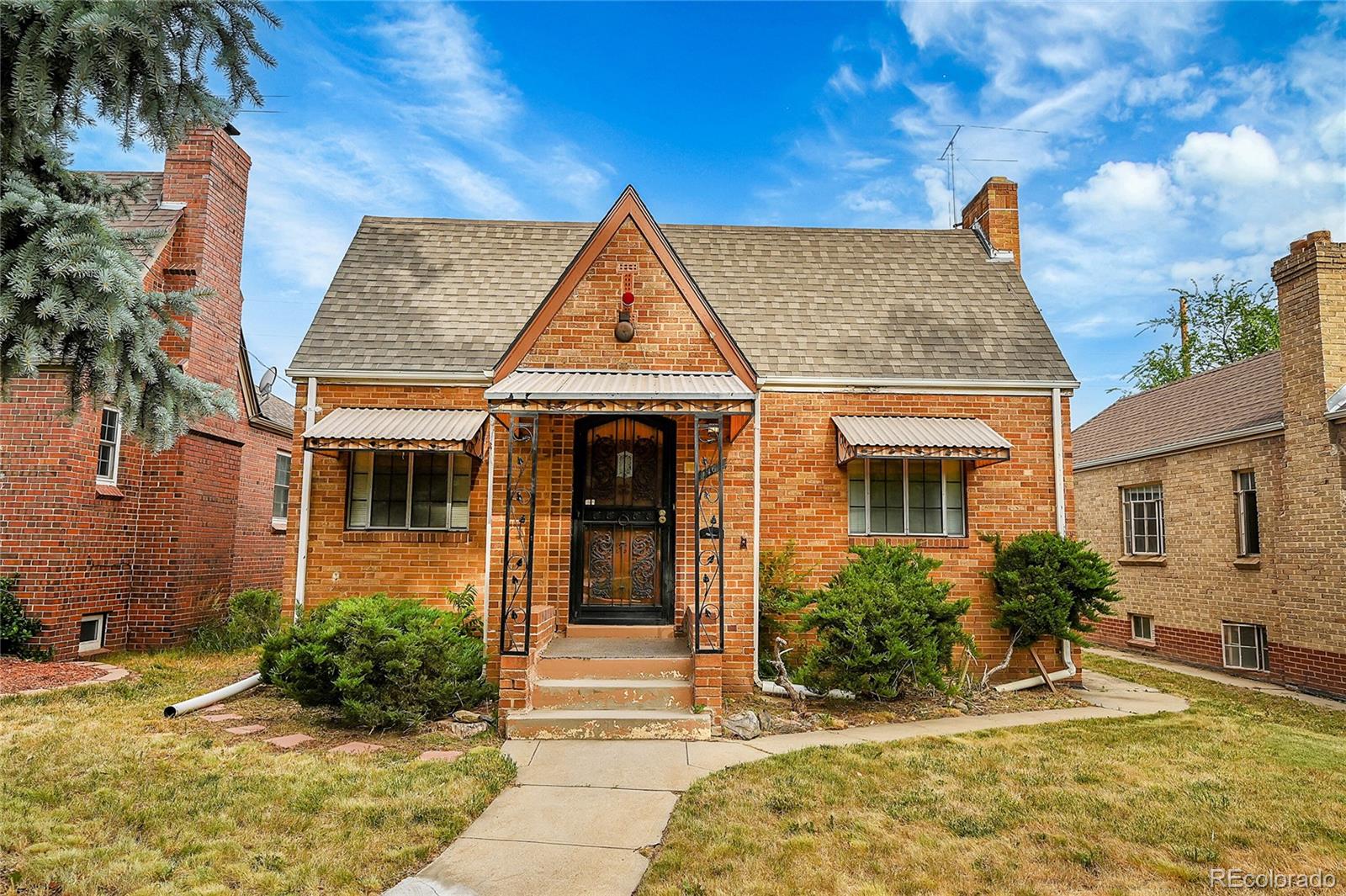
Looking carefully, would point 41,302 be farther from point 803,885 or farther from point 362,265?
point 362,265

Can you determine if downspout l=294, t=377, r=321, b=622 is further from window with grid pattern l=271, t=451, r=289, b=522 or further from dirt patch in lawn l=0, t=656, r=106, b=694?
window with grid pattern l=271, t=451, r=289, b=522

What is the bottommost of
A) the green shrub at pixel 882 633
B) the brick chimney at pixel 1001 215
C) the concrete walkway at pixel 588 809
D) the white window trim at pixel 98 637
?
the concrete walkway at pixel 588 809

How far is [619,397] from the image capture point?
7230mm

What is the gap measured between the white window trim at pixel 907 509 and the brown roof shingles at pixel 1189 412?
6064 millimetres

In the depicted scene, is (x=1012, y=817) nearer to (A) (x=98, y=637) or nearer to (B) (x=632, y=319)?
(B) (x=632, y=319)

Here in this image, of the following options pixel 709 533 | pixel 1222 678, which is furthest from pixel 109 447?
pixel 1222 678

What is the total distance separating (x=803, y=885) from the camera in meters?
4.08

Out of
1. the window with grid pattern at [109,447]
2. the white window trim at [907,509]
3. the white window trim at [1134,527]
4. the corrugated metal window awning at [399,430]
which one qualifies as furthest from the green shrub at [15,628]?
the white window trim at [1134,527]

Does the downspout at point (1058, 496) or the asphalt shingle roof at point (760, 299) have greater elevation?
the asphalt shingle roof at point (760, 299)

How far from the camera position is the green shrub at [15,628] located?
9859 millimetres

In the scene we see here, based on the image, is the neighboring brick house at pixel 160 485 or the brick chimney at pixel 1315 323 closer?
the neighboring brick house at pixel 160 485

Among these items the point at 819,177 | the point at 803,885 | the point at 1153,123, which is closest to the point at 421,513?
the point at 803,885

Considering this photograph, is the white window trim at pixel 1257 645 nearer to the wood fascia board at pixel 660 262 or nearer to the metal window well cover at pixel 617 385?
the wood fascia board at pixel 660 262

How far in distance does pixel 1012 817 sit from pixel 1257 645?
10767 mm
